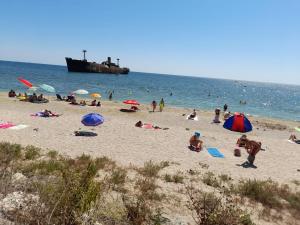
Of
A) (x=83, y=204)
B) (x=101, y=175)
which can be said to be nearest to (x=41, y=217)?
(x=83, y=204)

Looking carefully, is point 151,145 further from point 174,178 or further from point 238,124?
point 174,178

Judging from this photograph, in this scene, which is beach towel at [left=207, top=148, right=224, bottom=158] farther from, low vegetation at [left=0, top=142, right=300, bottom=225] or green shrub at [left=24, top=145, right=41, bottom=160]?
green shrub at [left=24, top=145, right=41, bottom=160]

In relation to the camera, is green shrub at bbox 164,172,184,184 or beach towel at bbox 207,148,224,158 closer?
green shrub at bbox 164,172,184,184

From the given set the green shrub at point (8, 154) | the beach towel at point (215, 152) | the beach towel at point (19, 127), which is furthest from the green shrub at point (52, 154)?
the beach towel at point (215, 152)

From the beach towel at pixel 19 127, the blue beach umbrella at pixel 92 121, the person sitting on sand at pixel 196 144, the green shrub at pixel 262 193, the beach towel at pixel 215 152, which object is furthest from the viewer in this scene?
the beach towel at pixel 19 127

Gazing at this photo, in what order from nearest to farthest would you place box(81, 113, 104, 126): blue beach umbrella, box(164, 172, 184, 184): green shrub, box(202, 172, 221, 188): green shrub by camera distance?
box(164, 172, 184, 184): green shrub
box(202, 172, 221, 188): green shrub
box(81, 113, 104, 126): blue beach umbrella

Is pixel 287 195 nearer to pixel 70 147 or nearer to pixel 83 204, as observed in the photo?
pixel 83 204

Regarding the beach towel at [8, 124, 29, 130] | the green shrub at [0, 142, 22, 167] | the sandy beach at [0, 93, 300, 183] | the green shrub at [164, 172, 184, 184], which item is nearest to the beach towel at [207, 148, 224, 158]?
the sandy beach at [0, 93, 300, 183]

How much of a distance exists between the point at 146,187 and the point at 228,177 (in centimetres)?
447

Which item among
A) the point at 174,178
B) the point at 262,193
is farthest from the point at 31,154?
the point at 262,193

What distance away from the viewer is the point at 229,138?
2150 centimetres

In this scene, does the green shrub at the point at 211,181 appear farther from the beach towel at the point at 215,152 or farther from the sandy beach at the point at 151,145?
the beach towel at the point at 215,152

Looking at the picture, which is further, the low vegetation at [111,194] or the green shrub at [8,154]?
the green shrub at [8,154]

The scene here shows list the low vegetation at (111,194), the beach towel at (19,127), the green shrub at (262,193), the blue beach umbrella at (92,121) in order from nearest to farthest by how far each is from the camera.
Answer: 1. the low vegetation at (111,194)
2. the green shrub at (262,193)
3. the blue beach umbrella at (92,121)
4. the beach towel at (19,127)
